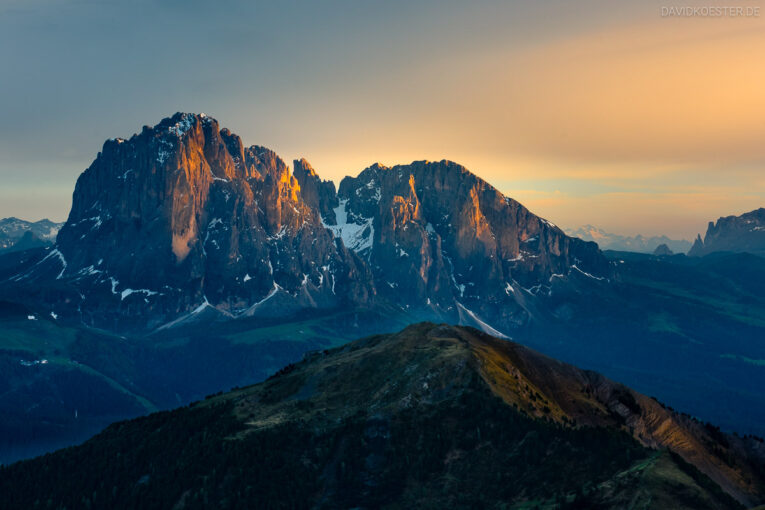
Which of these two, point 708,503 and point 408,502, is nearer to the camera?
point 708,503

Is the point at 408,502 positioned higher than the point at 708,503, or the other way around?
the point at 708,503

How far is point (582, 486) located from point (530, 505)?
13934 mm

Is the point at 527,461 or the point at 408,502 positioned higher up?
the point at 527,461

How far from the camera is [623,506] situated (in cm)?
15025

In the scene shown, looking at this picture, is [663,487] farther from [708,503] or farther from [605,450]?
[605,450]

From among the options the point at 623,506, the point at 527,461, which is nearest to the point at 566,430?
the point at 527,461

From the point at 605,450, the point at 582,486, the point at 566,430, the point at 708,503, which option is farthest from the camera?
the point at 566,430

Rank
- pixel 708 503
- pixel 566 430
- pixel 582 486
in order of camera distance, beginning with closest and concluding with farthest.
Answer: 1. pixel 708 503
2. pixel 582 486
3. pixel 566 430

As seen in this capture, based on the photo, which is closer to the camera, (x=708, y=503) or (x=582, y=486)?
(x=708, y=503)

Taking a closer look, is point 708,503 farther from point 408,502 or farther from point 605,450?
point 408,502

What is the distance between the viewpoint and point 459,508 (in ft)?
627

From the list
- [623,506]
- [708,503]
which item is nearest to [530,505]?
[623,506]

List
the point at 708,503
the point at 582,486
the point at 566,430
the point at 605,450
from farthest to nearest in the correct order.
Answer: the point at 566,430 → the point at 605,450 → the point at 582,486 → the point at 708,503

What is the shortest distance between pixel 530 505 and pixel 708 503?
139ft
